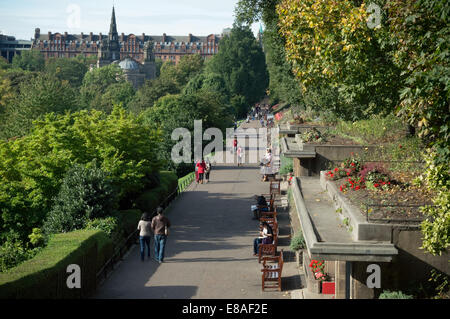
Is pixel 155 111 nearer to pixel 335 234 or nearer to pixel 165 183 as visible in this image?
pixel 165 183

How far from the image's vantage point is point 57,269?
1209 centimetres

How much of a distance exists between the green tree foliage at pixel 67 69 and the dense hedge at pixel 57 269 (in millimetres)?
144330

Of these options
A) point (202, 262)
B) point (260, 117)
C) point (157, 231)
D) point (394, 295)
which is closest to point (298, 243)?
point (202, 262)

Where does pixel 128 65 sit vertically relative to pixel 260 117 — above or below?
above

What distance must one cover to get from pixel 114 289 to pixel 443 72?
9237 mm

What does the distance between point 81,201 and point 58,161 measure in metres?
4.03

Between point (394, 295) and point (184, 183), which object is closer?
point (394, 295)

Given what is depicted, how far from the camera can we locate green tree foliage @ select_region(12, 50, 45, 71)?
172 metres

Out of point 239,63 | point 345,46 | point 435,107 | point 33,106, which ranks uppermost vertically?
point 239,63

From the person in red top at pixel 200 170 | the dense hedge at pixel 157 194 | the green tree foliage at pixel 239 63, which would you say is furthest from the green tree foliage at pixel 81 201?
the green tree foliage at pixel 239 63

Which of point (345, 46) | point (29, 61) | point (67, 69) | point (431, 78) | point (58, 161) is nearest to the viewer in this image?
point (431, 78)

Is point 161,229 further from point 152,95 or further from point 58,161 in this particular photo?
point 152,95

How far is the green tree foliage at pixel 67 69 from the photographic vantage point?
6166 inches

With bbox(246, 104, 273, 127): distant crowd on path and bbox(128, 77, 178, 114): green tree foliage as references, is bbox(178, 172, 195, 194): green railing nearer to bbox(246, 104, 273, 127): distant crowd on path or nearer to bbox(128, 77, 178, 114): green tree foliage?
bbox(246, 104, 273, 127): distant crowd on path
